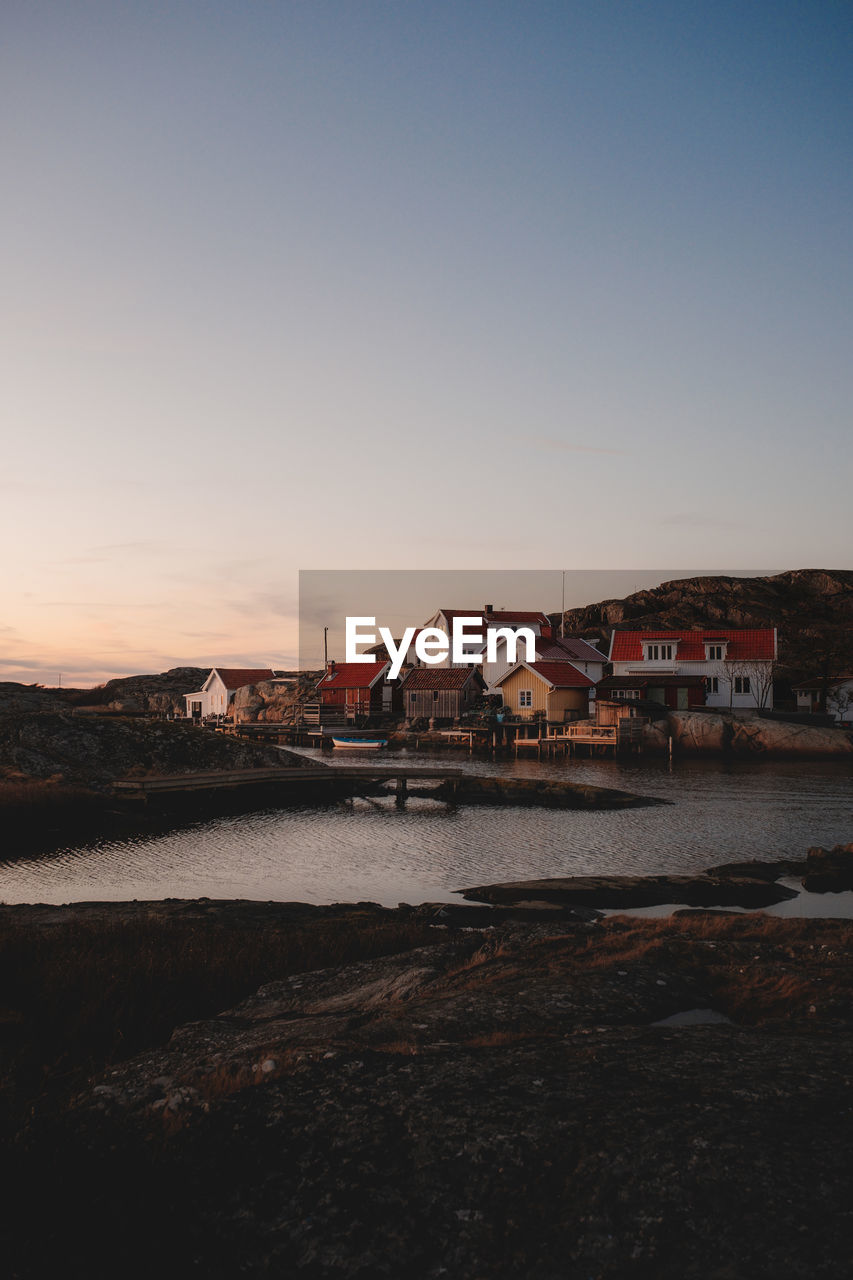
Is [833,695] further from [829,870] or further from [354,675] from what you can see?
[829,870]

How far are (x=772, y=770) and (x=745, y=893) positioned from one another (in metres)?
39.7

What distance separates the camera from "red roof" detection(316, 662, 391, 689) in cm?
9694

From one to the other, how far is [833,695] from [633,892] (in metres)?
71.5

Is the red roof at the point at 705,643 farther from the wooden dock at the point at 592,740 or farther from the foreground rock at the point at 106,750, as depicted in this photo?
the foreground rock at the point at 106,750

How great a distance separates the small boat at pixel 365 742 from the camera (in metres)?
79.9

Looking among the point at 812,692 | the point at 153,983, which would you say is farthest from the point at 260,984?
the point at 812,692

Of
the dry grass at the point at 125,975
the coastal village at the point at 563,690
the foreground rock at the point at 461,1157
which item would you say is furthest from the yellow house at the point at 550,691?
the foreground rock at the point at 461,1157

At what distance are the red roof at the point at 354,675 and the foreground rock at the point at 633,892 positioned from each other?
74.7 metres

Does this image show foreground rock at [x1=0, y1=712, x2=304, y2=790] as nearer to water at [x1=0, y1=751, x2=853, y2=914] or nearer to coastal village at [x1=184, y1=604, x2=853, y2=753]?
water at [x1=0, y1=751, x2=853, y2=914]

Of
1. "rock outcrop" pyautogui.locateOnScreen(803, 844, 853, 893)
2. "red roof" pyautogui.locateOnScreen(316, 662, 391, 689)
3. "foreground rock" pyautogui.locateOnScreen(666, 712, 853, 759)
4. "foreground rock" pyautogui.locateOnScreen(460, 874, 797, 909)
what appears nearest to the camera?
"foreground rock" pyautogui.locateOnScreen(460, 874, 797, 909)

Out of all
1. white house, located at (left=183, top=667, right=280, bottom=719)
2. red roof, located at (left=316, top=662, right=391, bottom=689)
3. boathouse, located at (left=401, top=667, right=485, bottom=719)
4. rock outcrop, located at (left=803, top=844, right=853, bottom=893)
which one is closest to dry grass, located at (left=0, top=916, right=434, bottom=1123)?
rock outcrop, located at (left=803, top=844, right=853, bottom=893)

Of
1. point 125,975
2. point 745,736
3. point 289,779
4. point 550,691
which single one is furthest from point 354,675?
point 125,975

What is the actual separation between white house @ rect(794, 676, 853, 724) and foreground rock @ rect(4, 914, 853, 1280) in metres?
83.0

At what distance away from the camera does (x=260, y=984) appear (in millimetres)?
12234
